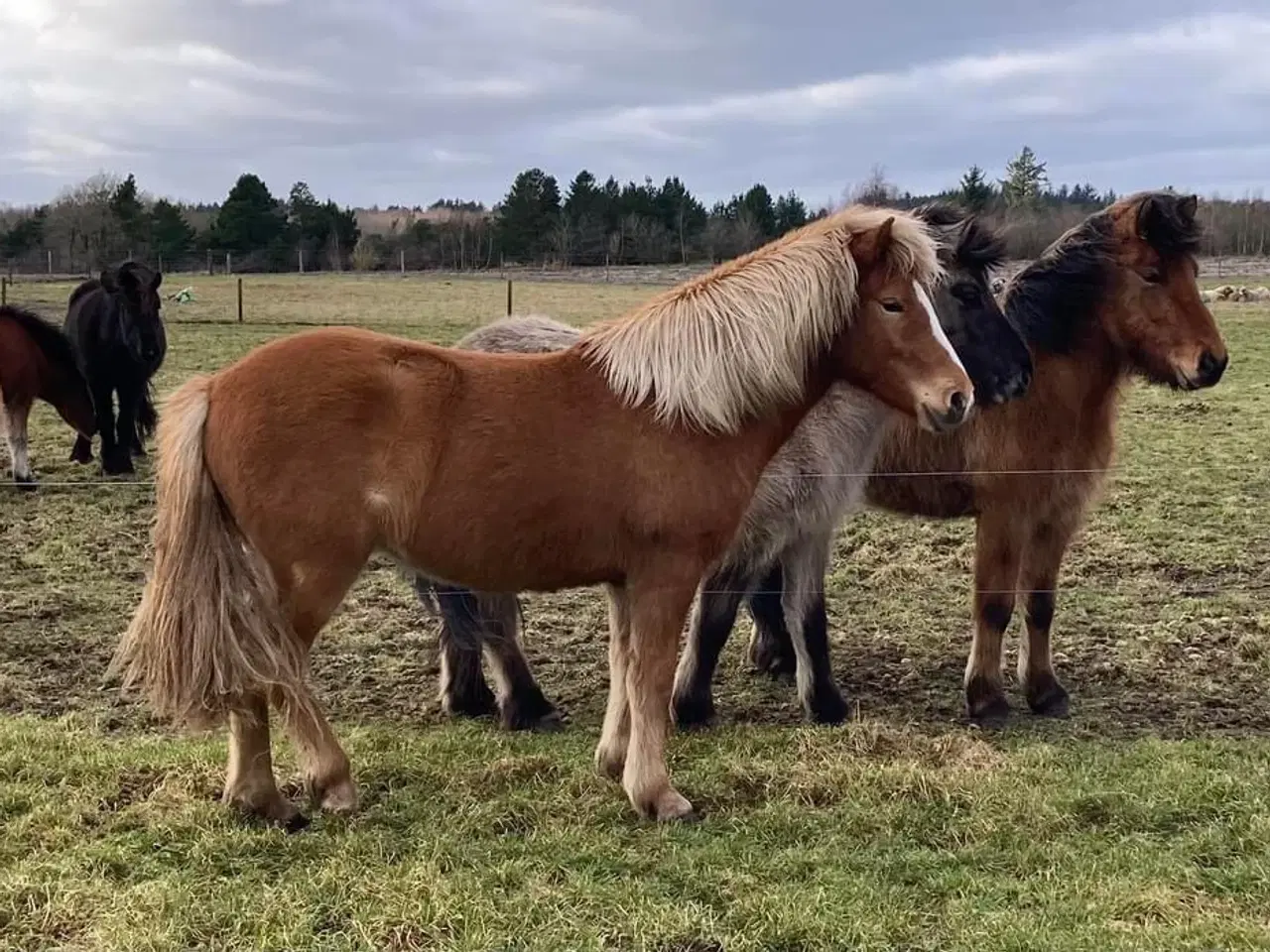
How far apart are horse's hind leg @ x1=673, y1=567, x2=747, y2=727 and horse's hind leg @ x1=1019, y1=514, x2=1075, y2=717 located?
133 centimetres

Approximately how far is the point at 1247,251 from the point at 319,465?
4278 centimetres

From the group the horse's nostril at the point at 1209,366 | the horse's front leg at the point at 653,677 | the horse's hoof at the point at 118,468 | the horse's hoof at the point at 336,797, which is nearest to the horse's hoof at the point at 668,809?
the horse's front leg at the point at 653,677

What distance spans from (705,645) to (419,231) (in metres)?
35.3

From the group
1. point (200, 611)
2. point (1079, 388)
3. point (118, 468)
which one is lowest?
point (118, 468)

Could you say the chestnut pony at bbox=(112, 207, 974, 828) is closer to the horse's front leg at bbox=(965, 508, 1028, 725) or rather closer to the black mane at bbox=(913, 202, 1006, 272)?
the black mane at bbox=(913, 202, 1006, 272)

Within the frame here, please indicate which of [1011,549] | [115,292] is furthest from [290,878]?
[115,292]

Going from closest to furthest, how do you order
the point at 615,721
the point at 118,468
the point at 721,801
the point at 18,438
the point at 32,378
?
the point at 721,801, the point at 615,721, the point at 18,438, the point at 32,378, the point at 118,468

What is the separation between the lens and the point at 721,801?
3551 mm

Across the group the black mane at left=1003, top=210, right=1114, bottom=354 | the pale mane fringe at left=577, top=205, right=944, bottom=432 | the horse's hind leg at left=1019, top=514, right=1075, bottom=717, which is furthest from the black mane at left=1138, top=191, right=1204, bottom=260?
the pale mane fringe at left=577, top=205, right=944, bottom=432

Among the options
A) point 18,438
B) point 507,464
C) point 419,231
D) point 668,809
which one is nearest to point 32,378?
point 18,438

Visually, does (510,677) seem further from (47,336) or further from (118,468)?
(47,336)

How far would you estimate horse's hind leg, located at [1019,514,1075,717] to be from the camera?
4691mm

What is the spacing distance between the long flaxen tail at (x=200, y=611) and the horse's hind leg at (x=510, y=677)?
128 centimetres

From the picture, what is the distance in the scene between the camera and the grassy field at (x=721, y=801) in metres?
2.68
